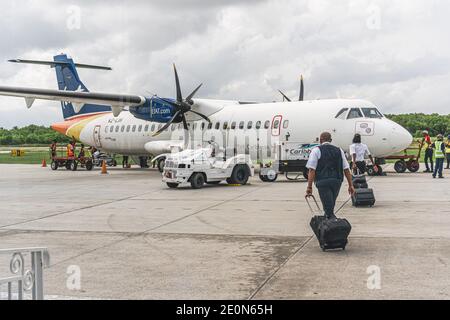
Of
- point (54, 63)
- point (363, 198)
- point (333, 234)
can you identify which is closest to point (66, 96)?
point (54, 63)

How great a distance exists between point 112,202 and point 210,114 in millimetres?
13005

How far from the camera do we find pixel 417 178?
22203 millimetres

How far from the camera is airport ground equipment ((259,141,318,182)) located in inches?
849

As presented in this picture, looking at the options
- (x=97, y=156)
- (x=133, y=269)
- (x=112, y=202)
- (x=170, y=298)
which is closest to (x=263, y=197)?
(x=112, y=202)

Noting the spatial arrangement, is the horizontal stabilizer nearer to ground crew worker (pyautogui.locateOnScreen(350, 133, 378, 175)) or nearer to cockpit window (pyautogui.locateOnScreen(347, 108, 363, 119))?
cockpit window (pyautogui.locateOnScreen(347, 108, 363, 119))

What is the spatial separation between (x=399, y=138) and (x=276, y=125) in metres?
5.01

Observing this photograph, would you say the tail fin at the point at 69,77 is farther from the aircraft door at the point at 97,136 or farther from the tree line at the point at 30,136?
the tree line at the point at 30,136

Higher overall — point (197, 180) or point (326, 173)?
point (326, 173)

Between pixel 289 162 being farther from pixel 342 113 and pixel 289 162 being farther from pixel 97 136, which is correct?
pixel 97 136

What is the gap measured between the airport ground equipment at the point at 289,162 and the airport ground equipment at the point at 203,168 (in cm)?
142

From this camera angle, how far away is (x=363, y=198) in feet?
44.5

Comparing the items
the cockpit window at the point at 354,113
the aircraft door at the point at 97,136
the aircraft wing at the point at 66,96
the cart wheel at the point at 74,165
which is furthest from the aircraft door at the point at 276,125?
the cart wheel at the point at 74,165
